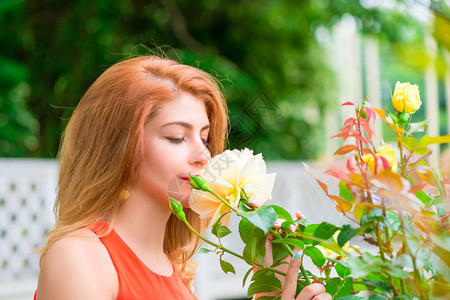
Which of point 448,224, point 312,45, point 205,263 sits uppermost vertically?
point 312,45

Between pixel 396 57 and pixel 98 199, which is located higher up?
pixel 396 57

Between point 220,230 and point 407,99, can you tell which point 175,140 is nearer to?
point 220,230

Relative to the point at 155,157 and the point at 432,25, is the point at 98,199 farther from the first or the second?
the point at 432,25

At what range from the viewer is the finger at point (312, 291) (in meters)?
0.84

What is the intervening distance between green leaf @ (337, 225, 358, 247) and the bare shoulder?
1.80ft

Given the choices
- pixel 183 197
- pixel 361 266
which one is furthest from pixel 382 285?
pixel 183 197

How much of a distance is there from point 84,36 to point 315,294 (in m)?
5.04

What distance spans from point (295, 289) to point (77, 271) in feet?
1.31

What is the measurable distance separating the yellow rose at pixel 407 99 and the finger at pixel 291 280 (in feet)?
0.82

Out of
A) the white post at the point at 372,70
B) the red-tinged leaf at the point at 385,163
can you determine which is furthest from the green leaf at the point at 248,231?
the white post at the point at 372,70

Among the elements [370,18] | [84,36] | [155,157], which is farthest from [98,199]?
[370,18]

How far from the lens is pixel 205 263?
168 inches

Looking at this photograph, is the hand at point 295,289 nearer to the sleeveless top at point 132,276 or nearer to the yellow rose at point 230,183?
the yellow rose at point 230,183

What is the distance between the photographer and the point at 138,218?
1.22 m
